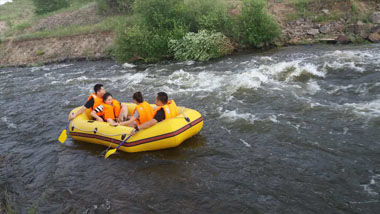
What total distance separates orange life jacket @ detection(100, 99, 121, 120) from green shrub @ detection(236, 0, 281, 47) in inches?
324

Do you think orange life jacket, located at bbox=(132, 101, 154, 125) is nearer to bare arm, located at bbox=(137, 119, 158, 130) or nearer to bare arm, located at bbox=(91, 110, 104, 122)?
bare arm, located at bbox=(137, 119, 158, 130)

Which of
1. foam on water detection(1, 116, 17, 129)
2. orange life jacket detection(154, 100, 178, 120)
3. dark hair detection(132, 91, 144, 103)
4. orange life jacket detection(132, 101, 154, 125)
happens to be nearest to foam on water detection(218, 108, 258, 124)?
orange life jacket detection(154, 100, 178, 120)

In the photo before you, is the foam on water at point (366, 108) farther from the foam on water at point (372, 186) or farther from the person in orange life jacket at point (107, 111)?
the person in orange life jacket at point (107, 111)

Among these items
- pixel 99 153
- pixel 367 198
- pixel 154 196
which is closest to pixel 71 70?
pixel 99 153

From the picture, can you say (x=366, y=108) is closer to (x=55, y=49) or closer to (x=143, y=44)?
(x=143, y=44)

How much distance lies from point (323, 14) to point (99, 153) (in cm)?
1304

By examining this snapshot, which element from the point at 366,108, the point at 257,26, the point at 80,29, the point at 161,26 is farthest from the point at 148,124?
the point at 80,29

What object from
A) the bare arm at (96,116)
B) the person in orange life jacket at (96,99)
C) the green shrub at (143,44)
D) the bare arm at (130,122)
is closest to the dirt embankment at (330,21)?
the green shrub at (143,44)

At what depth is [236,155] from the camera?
18.2 ft

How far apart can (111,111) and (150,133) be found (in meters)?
1.56

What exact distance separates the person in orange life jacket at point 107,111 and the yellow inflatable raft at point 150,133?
1.01 feet

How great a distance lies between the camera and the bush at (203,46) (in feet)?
43.5

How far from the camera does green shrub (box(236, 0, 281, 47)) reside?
42.9 ft

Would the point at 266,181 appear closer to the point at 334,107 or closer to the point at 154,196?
the point at 154,196
